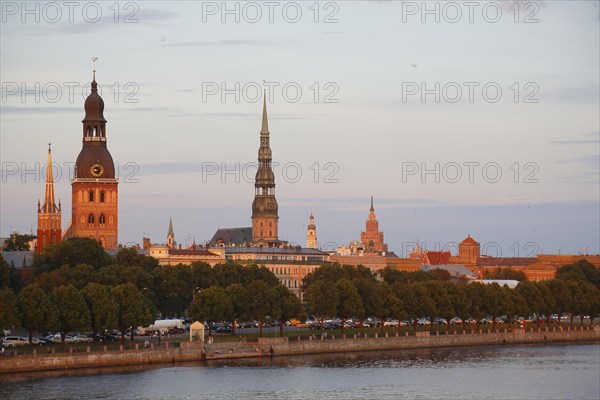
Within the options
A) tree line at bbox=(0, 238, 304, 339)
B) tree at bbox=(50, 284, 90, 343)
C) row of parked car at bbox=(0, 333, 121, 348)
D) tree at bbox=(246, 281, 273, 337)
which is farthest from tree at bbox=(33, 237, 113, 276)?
tree at bbox=(50, 284, 90, 343)

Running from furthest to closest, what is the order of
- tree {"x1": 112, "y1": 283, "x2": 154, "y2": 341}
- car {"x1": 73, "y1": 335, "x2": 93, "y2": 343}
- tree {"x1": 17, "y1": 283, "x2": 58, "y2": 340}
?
car {"x1": 73, "y1": 335, "x2": 93, "y2": 343} < tree {"x1": 112, "y1": 283, "x2": 154, "y2": 341} < tree {"x1": 17, "y1": 283, "x2": 58, "y2": 340}

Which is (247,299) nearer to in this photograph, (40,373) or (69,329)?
(69,329)

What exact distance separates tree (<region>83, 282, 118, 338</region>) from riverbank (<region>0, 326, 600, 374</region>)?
16.5 ft

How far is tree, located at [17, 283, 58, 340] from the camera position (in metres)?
123

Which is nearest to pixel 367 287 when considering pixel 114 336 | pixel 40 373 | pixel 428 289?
pixel 428 289

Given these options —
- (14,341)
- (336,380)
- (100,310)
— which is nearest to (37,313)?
Answer: (100,310)

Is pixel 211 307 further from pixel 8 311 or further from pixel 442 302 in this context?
pixel 442 302

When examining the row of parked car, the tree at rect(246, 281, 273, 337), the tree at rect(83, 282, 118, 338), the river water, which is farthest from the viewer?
the tree at rect(246, 281, 273, 337)

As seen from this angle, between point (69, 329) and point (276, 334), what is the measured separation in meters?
30.8

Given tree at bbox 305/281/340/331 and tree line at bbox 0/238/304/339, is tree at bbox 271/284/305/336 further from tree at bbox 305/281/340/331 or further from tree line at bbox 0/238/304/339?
tree at bbox 305/281/340/331

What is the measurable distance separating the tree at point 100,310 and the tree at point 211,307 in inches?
629

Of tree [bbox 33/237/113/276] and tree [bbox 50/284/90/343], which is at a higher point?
tree [bbox 33/237/113/276]

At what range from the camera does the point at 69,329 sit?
125812 millimetres

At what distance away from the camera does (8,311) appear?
4722 inches
